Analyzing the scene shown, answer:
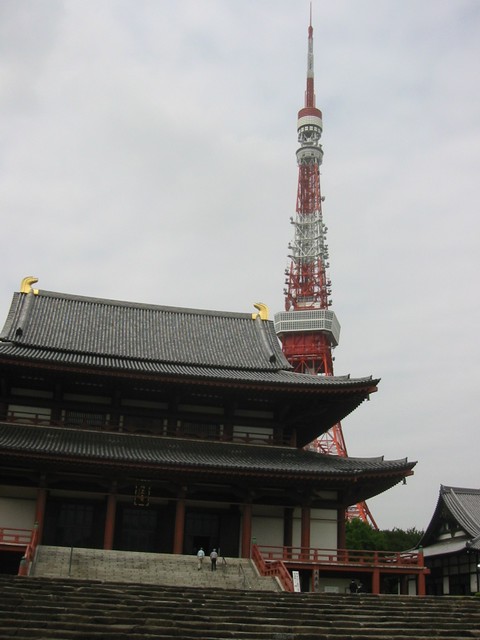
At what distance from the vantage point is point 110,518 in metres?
32.8

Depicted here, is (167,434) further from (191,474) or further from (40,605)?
(40,605)

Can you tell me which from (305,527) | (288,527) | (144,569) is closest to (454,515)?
(288,527)

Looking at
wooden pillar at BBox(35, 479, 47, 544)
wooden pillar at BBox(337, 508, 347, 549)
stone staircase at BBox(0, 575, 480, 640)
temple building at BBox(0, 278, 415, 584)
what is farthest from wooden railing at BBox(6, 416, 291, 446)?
stone staircase at BBox(0, 575, 480, 640)

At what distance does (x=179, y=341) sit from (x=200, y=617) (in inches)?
889

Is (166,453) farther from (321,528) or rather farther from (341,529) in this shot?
(341,529)

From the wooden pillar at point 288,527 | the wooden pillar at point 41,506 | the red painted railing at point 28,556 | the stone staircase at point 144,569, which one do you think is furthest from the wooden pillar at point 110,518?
the wooden pillar at point 288,527

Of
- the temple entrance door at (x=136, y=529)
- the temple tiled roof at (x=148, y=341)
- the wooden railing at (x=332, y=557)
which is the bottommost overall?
the wooden railing at (x=332, y=557)

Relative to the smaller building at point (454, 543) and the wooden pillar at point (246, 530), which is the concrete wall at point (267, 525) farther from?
the smaller building at point (454, 543)

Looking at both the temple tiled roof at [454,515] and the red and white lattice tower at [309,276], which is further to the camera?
the red and white lattice tower at [309,276]

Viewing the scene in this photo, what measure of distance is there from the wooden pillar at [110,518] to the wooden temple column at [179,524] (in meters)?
2.66

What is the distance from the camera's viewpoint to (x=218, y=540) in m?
35.1

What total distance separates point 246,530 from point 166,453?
189 inches

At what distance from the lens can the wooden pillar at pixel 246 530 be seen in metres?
33.4

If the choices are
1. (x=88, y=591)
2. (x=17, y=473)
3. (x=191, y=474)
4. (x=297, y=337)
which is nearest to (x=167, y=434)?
(x=191, y=474)
